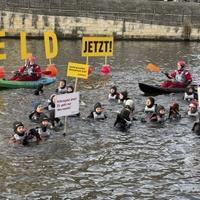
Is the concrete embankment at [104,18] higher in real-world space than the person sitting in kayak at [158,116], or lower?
higher

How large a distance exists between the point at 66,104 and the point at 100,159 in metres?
2.36

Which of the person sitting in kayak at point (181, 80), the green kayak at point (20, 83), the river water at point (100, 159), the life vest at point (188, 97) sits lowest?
the river water at point (100, 159)

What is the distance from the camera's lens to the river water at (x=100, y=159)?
13781 millimetres

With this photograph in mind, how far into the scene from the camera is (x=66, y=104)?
17344mm

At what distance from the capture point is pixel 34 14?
46969mm

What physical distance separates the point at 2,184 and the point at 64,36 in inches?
1375

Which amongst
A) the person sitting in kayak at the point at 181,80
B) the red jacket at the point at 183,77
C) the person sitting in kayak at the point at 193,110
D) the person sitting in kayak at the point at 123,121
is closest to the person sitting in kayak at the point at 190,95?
the person sitting in kayak at the point at 181,80

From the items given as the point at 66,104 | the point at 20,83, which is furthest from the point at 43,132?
the point at 20,83

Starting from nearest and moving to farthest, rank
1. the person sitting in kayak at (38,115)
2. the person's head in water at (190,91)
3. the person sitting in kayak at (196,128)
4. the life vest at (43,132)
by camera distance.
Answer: the life vest at (43,132) < the person sitting in kayak at (196,128) < the person sitting in kayak at (38,115) < the person's head in water at (190,91)

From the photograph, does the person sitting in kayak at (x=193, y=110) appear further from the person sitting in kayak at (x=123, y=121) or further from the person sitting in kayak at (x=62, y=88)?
the person sitting in kayak at (x=62, y=88)

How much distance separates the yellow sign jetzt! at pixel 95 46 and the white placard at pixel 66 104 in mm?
6030

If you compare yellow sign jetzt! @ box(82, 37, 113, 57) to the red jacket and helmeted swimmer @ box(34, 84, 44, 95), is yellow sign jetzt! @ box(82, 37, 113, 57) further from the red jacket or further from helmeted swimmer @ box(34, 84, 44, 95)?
the red jacket

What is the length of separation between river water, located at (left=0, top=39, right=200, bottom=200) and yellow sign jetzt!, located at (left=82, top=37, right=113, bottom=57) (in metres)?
2.11

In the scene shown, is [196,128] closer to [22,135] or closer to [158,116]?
[158,116]
